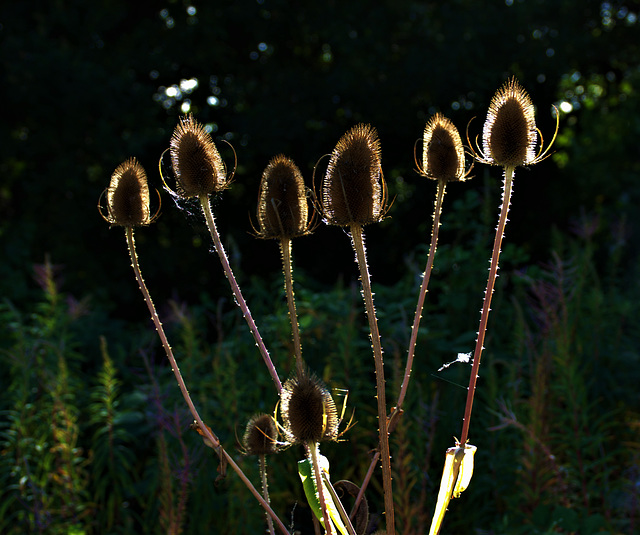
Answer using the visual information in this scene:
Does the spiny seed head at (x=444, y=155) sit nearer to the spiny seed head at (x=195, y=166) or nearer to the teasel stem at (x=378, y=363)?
the teasel stem at (x=378, y=363)

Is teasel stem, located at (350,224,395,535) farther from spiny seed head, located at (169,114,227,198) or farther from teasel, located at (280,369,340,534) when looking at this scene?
spiny seed head, located at (169,114,227,198)

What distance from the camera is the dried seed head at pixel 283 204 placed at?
1482 mm

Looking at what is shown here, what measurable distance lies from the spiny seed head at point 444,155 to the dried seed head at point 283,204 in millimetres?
281

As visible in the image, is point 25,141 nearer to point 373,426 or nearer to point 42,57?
point 42,57

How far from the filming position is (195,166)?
146 cm

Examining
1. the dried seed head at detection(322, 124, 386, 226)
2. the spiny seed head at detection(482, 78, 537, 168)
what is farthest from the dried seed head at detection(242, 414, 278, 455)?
the spiny seed head at detection(482, 78, 537, 168)

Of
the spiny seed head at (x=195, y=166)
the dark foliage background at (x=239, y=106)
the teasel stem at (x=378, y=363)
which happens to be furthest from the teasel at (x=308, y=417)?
the dark foliage background at (x=239, y=106)

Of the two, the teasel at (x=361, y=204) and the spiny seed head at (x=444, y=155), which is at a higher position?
the spiny seed head at (x=444, y=155)

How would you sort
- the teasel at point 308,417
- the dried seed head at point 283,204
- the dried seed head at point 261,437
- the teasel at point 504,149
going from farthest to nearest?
the dried seed head at point 261,437 < the dried seed head at point 283,204 < the teasel at point 504,149 < the teasel at point 308,417

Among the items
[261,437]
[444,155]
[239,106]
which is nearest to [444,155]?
[444,155]

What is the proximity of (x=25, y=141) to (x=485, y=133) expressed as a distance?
7.39 metres

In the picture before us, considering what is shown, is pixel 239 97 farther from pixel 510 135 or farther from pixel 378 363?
pixel 378 363

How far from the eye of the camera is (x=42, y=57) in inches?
282

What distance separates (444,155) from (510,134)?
0.15 m
